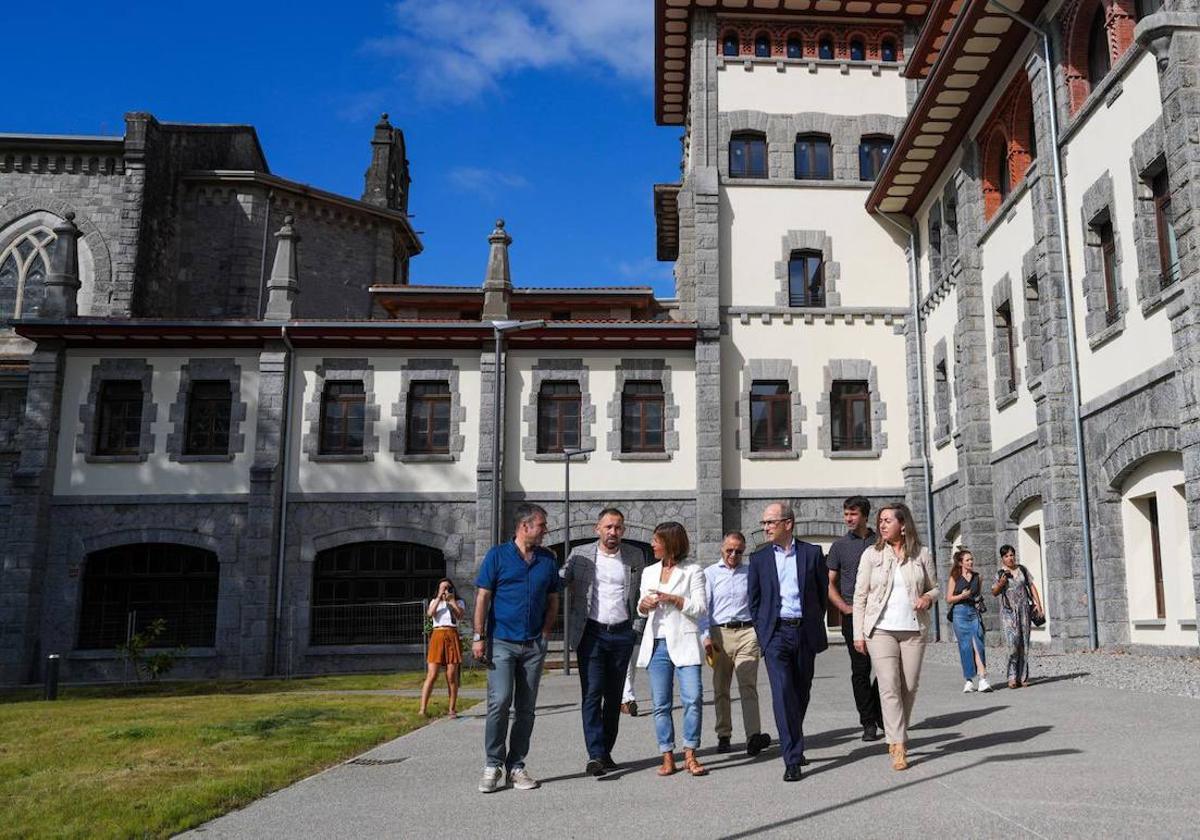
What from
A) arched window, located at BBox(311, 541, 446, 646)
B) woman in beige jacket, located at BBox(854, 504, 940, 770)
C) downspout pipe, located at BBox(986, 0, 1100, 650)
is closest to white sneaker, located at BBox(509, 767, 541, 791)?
woman in beige jacket, located at BBox(854, 504, 940, 770)

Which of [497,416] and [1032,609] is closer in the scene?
[1032,609]

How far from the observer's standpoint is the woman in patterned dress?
1238 cm

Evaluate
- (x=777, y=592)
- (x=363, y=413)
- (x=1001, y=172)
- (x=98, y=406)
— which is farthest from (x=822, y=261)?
(x=777, y=592)

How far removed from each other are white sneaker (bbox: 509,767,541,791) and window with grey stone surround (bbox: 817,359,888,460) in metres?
18.5

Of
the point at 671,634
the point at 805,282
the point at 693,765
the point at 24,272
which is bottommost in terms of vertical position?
the point at 693,765

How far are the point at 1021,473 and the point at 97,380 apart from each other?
2017cm

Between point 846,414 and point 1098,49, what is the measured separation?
11149 mm

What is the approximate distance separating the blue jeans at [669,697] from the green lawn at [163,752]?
2.82 meters

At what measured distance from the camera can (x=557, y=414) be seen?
83.5 feet

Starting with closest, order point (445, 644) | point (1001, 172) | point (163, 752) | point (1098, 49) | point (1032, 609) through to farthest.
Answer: point (163, 752), point (1032, 609), point (445, 644), point (1098, 49), point (1001, 172)

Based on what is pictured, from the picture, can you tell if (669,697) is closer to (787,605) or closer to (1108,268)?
(787,605)

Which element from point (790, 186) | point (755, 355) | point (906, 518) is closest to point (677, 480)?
point (755, 355)

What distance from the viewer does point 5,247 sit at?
99.9 feet

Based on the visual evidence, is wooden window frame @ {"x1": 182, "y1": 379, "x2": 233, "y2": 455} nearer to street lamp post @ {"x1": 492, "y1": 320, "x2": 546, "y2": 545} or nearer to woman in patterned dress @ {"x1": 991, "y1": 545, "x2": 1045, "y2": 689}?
street lamp post @ {"x1": 492, "y1": 320, "x2": 546, "y2": 545}
